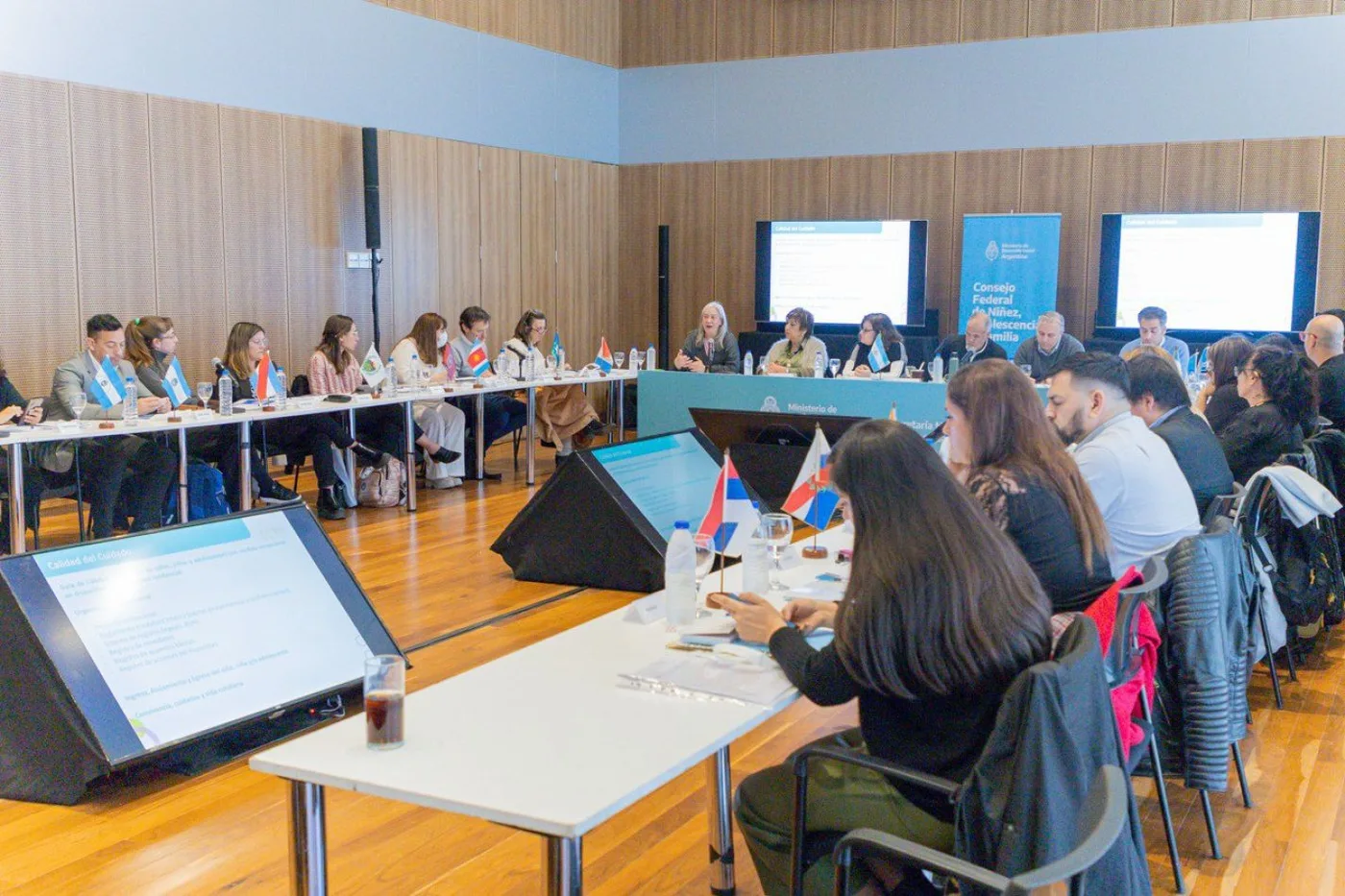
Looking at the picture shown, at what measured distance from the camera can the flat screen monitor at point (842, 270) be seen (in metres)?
11.4

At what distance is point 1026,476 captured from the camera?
112 inches

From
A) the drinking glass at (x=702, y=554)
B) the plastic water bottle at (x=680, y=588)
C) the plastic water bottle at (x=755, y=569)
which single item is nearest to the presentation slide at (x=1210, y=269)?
the plastic water bottle at (x=755, y=569)

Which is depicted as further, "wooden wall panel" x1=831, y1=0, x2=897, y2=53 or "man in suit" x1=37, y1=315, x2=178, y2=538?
"wooden wall panel" x1=831, y1=0, x2=897, y2=53

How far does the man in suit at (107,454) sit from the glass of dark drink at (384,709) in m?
4.76

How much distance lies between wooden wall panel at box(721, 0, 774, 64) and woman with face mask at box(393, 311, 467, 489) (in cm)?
503

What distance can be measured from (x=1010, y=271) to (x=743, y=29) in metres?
3.64

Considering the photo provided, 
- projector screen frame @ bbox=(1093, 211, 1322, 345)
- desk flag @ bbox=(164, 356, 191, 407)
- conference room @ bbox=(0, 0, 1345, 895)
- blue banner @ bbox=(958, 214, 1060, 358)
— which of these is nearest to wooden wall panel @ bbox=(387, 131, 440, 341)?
conference room @ bbox=(0, 0, 1345, 895)

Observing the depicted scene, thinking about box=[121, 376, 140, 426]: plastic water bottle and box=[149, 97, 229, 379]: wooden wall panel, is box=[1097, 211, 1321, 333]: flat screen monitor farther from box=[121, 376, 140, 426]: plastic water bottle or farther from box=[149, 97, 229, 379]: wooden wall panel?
box=[121, 376, 140, 426]: plastic water bottle

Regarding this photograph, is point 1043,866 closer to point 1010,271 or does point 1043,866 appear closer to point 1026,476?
point 1026,476

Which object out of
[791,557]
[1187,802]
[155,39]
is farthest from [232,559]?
[155,39]

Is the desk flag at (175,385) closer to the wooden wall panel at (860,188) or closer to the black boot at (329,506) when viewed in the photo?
the black boot at (329,506)

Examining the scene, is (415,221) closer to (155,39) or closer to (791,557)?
(155,39)

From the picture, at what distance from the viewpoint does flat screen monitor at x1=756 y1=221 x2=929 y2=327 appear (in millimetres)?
11383

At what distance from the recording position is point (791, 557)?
3.61 meters
